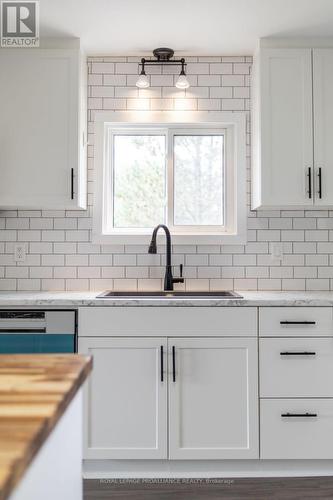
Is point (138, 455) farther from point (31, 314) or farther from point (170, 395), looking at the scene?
point (31, 314)

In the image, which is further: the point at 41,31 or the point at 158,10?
the point at 41,31

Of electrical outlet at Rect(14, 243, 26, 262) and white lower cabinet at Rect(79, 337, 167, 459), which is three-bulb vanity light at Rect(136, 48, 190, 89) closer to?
electrical outlet at Rect(14, 243, 26, 262)

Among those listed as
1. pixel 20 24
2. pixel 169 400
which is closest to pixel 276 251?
pixel 169 400

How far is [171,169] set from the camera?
280 cm

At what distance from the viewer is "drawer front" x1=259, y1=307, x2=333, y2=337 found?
6.92 feet

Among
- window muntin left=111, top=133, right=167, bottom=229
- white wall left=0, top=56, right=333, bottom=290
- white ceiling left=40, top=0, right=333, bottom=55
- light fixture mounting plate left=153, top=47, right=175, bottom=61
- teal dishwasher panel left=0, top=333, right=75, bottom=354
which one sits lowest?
teal dishwasher panel left=0, top=333, right=75, bottom=354

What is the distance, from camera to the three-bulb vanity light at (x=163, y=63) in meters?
2.56

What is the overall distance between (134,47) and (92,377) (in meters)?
2.02

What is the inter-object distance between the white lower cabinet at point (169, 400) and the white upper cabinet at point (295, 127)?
38.8 inches

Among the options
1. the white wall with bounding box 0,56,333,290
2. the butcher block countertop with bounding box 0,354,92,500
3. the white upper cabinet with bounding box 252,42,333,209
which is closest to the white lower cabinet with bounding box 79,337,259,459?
the white wall with bounding box 0,56,333,290

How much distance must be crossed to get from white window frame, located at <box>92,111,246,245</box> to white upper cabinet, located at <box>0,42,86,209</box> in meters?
0.28

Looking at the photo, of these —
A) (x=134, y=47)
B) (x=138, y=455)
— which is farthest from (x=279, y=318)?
(x=134, y=47)

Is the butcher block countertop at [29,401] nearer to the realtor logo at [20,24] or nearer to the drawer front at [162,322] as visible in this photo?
the drawer front at [162,322]

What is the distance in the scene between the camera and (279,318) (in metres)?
2.12
